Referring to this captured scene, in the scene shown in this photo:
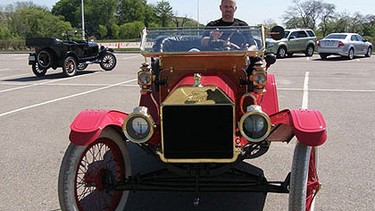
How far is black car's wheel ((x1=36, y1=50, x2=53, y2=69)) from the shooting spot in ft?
47.4

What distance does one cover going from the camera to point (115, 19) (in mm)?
92125

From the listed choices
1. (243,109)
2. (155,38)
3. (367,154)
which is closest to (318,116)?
(243,109)

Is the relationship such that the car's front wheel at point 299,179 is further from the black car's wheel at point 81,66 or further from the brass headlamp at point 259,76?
the black car's wheel at point 81,66

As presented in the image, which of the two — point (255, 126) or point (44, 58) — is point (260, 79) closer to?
point (255, 126)

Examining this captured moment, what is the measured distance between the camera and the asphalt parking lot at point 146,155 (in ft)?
13.0

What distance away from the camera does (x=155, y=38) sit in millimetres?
4531

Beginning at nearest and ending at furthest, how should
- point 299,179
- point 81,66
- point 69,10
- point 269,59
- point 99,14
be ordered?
point 299,179
point 269,59
point 81,66
point 99,14
point 69,10

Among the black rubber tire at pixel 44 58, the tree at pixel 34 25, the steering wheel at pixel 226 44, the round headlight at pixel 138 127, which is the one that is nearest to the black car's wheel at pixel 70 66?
the black rubber tire at pixel 44 58

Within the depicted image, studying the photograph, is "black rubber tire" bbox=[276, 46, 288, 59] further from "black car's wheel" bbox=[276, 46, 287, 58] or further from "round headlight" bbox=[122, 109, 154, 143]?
"round headlight" bbox=[122, 109, 154, 143]

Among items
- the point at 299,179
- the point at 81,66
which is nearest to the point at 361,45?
the point at 81,66

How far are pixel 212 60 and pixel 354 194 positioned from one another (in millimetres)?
1831

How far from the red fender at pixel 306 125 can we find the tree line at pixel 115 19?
40069mm

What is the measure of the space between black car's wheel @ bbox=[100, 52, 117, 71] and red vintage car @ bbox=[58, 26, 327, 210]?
1288cm

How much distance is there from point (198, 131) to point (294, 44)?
72.0 ft
